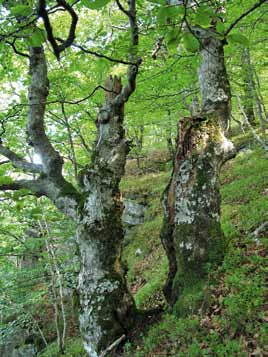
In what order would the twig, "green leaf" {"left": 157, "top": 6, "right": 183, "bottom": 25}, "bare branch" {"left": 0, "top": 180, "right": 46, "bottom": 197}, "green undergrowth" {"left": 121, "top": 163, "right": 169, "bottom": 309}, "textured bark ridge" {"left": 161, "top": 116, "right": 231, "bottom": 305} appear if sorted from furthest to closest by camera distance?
"green undergrowth" {"left": 121, "top": 163, "right": 169, "bottom": 309} → "bare branch" {"left": 0, "top": 180, "right": 46, "bottom": 197} → "textured bark ridge" {"left": 161, "top": 116, "right": 231, "bottom": 305} → the twig → "green leaf" {"left": 157, "top": 6, "right": 183, "bottom": 25}

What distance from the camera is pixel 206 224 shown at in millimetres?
3922

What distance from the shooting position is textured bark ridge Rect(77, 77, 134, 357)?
3.75 metres

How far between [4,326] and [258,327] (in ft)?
19.9

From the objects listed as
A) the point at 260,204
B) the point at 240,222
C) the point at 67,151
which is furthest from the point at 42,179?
the point at 67,151

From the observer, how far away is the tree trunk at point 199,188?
3.92 metres

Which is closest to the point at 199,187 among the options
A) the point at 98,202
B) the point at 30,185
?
the point at 98,202

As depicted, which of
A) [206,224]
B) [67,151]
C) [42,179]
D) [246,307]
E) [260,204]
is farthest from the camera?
[67,151]

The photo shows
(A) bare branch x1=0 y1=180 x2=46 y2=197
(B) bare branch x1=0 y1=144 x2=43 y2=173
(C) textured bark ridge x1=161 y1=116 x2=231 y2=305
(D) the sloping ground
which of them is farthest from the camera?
(B) bare branch x1=0 y1=144 x2=43 y2=173

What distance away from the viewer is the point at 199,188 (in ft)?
13.1

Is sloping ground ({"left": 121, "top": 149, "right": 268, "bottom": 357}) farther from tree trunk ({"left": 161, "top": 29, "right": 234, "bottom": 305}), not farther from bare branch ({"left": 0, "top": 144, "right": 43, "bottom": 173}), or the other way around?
bare branch ({"left": 0, "top": 144, "right": 43, "bottom": 173})

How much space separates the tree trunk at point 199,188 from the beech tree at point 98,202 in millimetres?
766

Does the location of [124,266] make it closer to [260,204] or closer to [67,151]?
[260,204]

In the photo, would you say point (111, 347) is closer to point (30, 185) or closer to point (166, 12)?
point (30, 185)

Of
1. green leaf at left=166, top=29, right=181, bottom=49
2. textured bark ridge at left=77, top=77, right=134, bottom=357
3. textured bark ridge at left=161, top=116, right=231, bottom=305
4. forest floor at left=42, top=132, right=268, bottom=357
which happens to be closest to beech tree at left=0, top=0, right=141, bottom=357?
textured bark ridge at left=77, top=77, right=134, bottom=357
